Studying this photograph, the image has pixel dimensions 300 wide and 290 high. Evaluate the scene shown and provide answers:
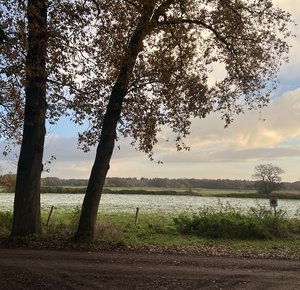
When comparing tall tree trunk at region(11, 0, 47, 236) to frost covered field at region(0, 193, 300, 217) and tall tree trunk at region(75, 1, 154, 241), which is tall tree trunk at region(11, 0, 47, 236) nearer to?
tall tree trunk at region(75, 1, 154, 241)

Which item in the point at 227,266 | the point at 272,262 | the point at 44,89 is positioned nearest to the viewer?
the point at 227,266

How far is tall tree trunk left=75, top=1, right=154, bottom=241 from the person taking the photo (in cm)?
1648

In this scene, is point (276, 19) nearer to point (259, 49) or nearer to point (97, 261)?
point (259, 49)

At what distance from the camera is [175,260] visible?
13609 millimetres

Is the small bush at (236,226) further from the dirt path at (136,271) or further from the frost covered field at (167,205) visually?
the dirt path at (136,271)

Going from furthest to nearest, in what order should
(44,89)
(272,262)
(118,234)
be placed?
(118,234)
(44,89)
(272,262)

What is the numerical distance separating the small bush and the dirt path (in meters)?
7.14

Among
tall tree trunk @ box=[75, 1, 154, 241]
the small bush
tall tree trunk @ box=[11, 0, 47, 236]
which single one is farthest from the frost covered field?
tall tree trunk @ box=[11, 0, 47, 236]

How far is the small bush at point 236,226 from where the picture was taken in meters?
21.7

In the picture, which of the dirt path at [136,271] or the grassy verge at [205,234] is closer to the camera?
the dirt path at [136,271]

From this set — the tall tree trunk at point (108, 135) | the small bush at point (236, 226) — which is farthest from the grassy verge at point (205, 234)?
the tall tree trunk at point (108, 135)

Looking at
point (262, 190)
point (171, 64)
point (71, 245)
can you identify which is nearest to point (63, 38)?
point (171, 64)

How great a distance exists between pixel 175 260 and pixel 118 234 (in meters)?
5.27

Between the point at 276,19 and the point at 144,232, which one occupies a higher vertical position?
the point at 276,19
